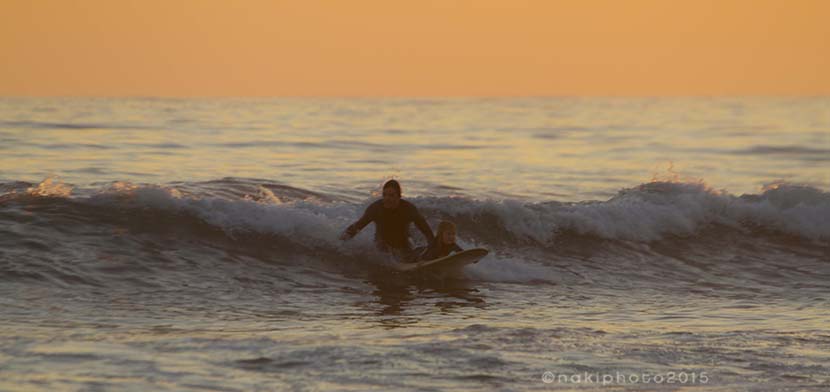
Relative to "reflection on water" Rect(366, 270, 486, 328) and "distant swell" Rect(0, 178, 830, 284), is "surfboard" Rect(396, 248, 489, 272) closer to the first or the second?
"reflection on water" Rect(366, 270, 486, 328)

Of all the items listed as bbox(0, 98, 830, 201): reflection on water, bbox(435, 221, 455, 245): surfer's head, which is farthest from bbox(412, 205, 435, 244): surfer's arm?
bbox(0, 98, 830, 201): reflection on water

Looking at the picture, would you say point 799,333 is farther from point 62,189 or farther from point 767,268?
point 62,189

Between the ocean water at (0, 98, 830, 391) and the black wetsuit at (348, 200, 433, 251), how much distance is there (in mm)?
332

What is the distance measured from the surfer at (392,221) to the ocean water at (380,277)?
1.06 ft

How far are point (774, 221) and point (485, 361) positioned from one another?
12422mm

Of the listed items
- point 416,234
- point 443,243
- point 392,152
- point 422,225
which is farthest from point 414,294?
point 392,152

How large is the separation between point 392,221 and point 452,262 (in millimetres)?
1177

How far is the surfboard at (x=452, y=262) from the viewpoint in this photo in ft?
46.1

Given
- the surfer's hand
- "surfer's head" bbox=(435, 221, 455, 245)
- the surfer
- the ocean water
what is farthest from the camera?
the surfer

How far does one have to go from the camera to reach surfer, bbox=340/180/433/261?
14.6 metres

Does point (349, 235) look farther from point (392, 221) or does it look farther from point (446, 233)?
point (446, 233)

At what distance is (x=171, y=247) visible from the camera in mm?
15531

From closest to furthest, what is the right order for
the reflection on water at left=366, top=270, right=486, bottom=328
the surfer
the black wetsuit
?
the reflection on water at left=366, top=270, right=486, bottom=328, the surfer, the black wetsuit

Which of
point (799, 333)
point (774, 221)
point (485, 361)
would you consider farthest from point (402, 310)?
point (774, 221)
